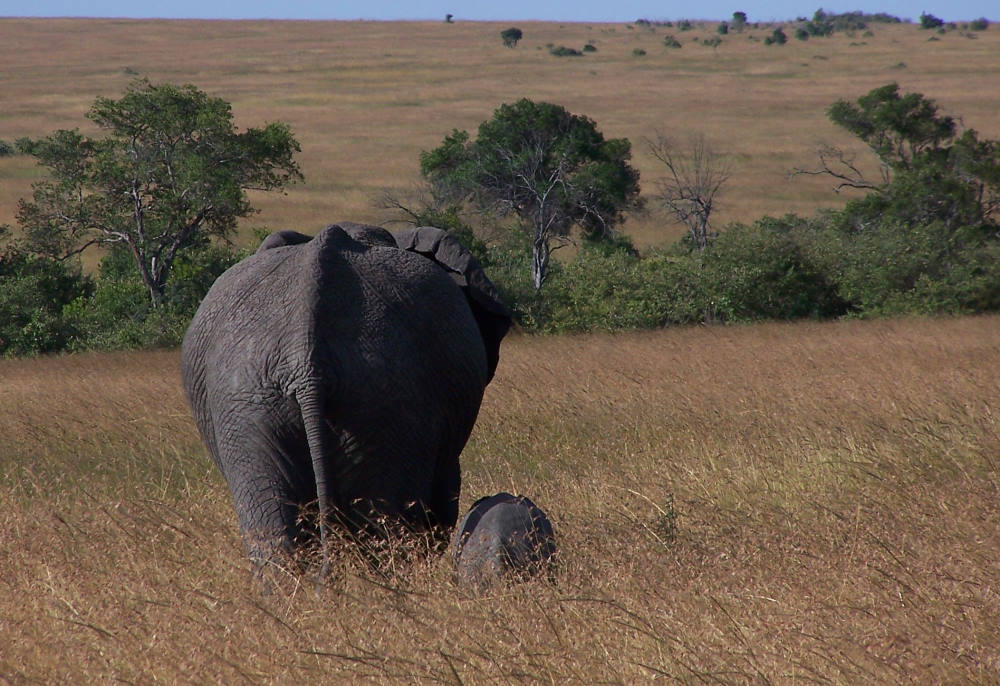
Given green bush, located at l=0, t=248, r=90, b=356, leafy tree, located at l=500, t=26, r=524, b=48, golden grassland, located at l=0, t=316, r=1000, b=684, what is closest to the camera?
golden grassland, located at l=0, t=316, r=1000, b=684

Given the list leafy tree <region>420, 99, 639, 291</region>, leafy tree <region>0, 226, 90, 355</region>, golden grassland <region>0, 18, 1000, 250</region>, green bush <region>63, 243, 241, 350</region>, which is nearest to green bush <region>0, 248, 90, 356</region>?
leafy tree <region>0, 226, 90, 355</region>

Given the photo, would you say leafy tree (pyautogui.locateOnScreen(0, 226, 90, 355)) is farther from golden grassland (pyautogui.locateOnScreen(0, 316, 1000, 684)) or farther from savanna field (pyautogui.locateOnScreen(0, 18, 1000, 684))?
golden grassland (pyautogui.locateOnScreen(0, 316, 1000, 684))

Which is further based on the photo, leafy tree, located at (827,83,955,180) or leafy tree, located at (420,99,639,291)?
leafy tree, located at (420,99,639,291)

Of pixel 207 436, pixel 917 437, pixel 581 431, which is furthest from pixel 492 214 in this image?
pixel 207 436

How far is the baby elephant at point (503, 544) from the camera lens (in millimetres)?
4070

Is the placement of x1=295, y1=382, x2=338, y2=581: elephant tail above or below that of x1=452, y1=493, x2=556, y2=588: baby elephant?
above

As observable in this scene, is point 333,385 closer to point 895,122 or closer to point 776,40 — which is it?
point 895,122

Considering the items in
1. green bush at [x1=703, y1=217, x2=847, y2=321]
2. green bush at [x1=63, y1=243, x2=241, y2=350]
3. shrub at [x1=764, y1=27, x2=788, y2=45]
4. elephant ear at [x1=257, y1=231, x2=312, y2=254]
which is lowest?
green bush at [x1=63, y1=243, x2=241, y2=350]

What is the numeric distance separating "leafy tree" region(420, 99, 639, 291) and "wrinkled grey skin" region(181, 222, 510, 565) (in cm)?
2179

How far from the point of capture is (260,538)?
4.08 metres

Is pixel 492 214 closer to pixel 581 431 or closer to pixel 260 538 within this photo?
pixel 581 431

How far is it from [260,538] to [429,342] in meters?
0.92

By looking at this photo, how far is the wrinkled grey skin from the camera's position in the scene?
3885 millimetres

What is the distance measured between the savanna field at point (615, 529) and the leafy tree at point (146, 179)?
689 cm
